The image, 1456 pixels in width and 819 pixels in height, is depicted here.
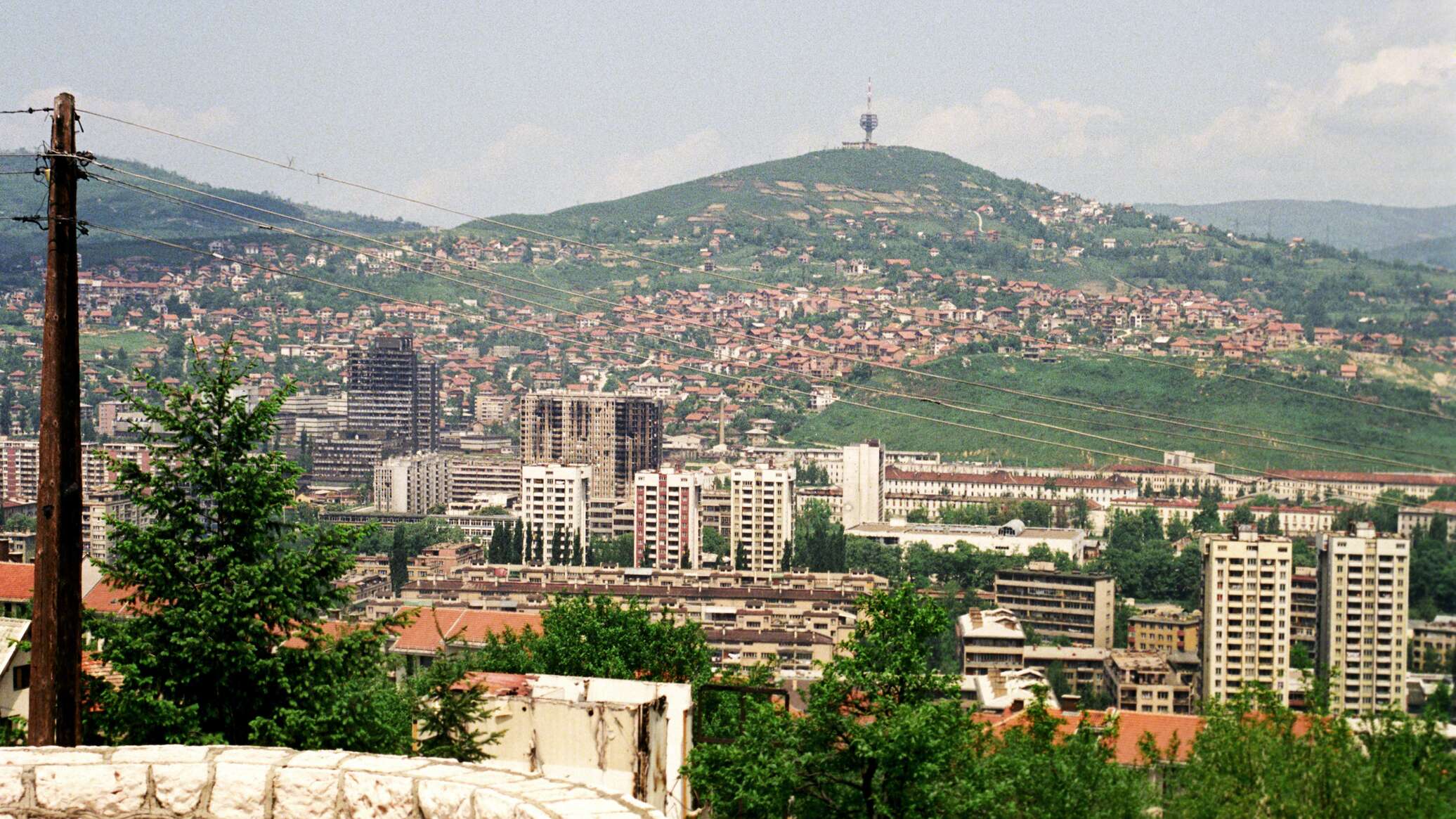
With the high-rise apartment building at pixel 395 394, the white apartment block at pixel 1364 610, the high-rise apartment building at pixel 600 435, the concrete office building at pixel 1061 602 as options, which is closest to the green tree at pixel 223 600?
the white apartment block at pixel 1364 610

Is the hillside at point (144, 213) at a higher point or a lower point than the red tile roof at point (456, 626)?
higher

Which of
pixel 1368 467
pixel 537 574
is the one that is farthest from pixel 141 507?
pixel 537 574

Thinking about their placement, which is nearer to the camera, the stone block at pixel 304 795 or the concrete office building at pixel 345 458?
the stone block at pixel 304 795

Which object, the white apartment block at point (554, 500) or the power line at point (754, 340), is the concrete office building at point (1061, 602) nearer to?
the power line at point (754, 340)

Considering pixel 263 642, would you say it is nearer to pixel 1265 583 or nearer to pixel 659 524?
pixel 1265 583

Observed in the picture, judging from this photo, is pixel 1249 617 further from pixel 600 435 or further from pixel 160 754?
pixel 600 435
